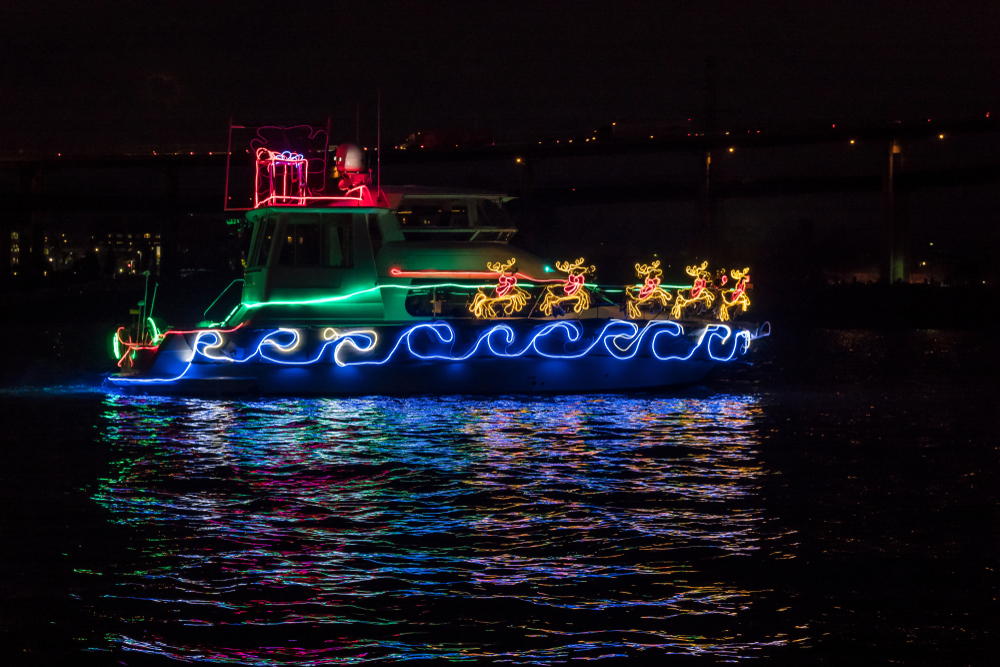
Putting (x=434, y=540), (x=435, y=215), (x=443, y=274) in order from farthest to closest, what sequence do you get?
(x=435, y=215), (x=443, y=274), (x=434, y=540)

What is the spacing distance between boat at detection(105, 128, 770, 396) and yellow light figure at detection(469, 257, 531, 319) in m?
0.02

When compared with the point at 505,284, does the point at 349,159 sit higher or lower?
higher

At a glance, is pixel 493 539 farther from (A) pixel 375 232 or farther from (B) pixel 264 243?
(B) pixel 264 243

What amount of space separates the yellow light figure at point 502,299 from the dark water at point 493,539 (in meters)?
2.87

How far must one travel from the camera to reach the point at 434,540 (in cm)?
962

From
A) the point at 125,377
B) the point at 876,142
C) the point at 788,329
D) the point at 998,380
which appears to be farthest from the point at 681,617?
the point at 876,142

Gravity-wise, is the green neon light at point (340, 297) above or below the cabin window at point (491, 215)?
below

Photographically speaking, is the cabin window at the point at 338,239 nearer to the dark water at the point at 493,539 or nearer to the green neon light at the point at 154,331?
the green neon light at the point at 154,331

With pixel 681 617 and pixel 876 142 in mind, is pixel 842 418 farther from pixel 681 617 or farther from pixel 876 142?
pixel 876 142

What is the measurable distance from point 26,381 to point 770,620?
22.9 metres

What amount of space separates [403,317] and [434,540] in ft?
39.3

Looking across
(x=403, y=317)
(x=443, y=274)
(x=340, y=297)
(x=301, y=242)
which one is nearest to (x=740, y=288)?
(x=443, y=274)

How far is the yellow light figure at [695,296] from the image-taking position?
2212 centimetres

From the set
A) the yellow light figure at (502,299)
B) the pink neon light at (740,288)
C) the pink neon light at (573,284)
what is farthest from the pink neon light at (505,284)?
the pink neon light at (740,288)
